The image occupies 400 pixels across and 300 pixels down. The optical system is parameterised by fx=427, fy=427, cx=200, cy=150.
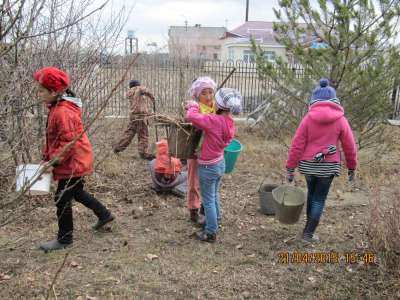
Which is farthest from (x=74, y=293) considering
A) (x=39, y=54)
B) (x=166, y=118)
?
(x=39, y=54)

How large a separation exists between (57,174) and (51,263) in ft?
2.34

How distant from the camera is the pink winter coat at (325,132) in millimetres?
3715

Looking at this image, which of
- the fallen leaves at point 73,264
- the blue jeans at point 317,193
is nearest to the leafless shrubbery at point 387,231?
the blue jeans at point 317,193

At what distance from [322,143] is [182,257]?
5.19 feet

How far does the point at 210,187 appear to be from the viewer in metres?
3.90

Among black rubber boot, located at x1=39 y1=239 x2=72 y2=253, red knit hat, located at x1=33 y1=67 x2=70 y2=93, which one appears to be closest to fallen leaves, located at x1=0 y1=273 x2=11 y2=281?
black rubber boot, located at x1=39 y1=239 x2=72 y2=253

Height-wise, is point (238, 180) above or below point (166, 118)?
below

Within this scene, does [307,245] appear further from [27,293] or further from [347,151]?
[27,293]

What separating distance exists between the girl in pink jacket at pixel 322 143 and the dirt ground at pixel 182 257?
63 cm

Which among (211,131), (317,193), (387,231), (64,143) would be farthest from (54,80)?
(387,231)

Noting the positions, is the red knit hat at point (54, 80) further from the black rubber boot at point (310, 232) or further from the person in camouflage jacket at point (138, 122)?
the person in camouflage jacket at point (138, 122)

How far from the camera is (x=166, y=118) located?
12.7 feet
